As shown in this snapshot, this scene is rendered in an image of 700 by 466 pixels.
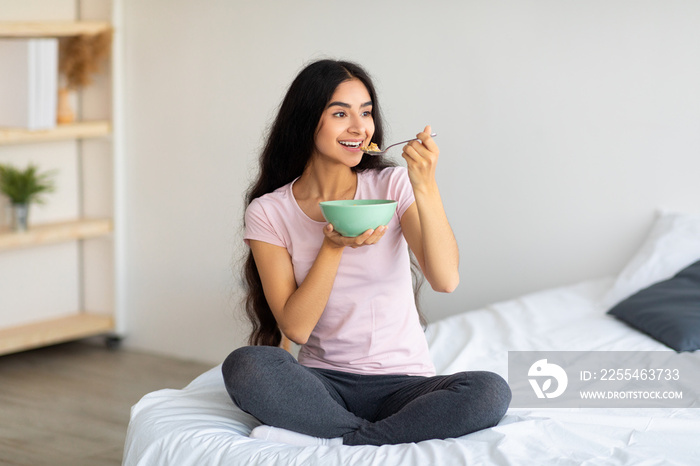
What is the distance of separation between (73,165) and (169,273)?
618 millimetres

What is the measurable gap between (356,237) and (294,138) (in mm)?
360

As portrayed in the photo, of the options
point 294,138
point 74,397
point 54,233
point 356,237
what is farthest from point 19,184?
point 356,237

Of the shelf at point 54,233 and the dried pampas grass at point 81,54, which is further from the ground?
the dried pampas grass at point 81,54

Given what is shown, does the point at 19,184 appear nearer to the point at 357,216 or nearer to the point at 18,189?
the point at 18,189

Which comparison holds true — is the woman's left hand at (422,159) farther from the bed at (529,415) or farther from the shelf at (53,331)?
the shelf at (53,331)

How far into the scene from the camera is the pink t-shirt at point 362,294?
5.34 ft

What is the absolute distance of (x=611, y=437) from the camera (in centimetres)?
140

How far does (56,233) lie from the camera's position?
127 inches

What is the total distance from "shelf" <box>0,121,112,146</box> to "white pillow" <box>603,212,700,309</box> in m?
2.07

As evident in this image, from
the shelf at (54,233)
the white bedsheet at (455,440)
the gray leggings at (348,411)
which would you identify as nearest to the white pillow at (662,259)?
the white bedsheet at (455,440)

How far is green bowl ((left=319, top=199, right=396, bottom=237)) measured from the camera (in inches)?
57.1

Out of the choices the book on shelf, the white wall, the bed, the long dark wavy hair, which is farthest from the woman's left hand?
the book on shelf

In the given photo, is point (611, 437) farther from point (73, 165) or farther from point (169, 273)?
point (73, 165)

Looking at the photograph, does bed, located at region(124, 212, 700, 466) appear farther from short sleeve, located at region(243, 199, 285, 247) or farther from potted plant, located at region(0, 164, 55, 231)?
potted plant, located at region(0, 164, 55, 231)
